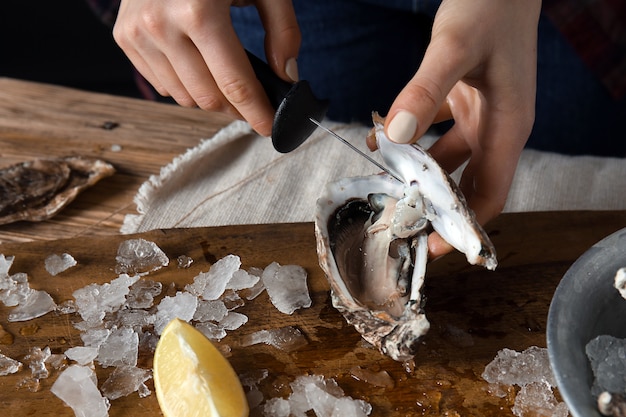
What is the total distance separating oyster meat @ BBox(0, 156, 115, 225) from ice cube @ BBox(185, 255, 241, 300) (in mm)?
477

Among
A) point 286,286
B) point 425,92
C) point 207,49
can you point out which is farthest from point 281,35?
point 286,286

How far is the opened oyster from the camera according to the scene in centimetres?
135

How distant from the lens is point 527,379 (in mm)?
1420

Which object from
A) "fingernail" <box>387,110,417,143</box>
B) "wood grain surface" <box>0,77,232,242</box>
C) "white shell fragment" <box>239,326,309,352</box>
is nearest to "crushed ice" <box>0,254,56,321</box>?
"wood grain surface" <box>0,77,232,242</box>

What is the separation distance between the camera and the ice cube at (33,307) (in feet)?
5.13

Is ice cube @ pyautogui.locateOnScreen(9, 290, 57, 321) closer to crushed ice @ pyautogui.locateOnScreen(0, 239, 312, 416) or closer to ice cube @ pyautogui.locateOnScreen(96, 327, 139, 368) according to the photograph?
crushed ice @ pyautogui.locateOnScreen(0, 239, 312, 416)

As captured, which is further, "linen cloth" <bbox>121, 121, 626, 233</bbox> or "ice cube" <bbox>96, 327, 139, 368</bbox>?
"linen cloth" <bbox>121, 121, 626, 233</bbox>

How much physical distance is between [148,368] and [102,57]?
258cm

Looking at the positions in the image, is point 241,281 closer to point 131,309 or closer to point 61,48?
point 131,309

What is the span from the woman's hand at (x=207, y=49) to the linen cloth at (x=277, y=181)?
38cm

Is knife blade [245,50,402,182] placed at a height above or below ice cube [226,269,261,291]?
above

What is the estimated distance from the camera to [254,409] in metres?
1.39

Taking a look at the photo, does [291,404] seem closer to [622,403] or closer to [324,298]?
[324,298]

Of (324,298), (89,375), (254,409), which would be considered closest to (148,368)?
(89,375)
